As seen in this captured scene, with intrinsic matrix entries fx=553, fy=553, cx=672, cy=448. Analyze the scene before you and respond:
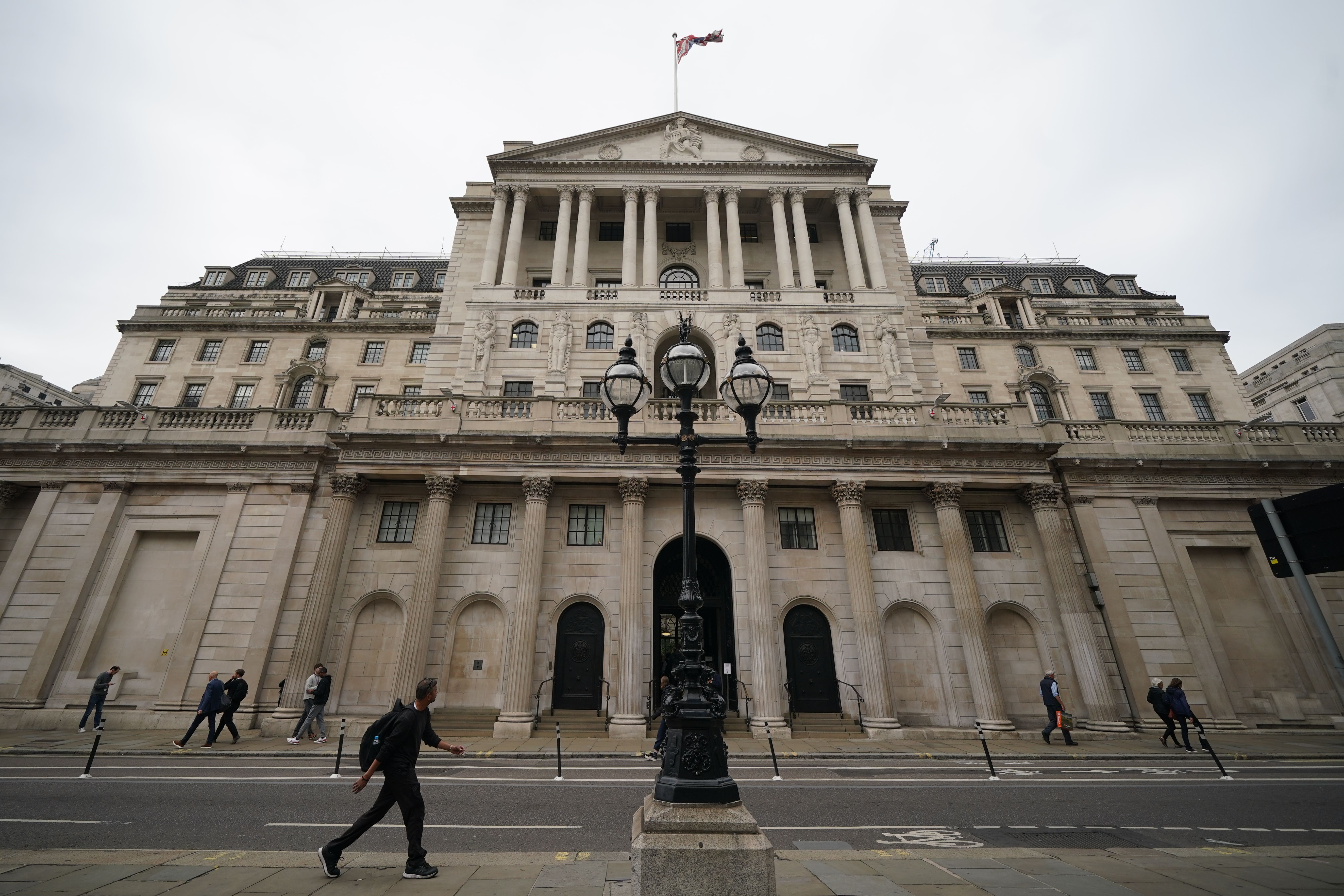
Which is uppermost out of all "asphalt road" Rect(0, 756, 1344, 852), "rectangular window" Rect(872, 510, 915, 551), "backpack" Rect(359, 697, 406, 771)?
"rectangular window" Rect(872, 510, 915, 551)

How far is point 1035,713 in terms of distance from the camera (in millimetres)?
19312

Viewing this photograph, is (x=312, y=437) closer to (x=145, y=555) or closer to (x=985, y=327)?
(x=145, y=555)

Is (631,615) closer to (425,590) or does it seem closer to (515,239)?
(425,590)

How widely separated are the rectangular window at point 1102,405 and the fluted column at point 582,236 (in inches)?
1344

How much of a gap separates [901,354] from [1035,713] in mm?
15457

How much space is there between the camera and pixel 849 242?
95.3 ft

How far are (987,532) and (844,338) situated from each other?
1100 cm

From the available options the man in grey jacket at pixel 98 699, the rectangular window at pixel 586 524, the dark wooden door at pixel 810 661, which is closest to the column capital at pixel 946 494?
the dark wooden door at pixel 810 661

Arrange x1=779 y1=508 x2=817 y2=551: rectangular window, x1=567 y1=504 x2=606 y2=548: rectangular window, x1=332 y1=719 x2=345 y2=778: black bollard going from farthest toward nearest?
x1=779 y1=508 x2=817 y2=551: rectangular window < x1=567 y1=504 x2=606 y2=548: rectangular window < x1=332 y1=719 x2=345 y2=778: black bollard

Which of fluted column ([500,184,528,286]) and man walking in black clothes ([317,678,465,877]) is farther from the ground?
fluted column ([500,184,528,286])

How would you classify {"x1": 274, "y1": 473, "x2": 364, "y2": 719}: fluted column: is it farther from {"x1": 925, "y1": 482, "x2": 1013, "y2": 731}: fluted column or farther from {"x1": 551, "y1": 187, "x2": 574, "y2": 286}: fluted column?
{"x1": 925, "y1": 482, "x2": 1013, "y2": 731}: fluted column

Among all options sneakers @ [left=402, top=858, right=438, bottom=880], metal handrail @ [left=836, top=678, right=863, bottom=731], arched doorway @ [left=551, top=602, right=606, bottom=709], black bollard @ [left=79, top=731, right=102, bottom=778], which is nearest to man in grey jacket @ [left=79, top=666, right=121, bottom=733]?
black bollard @ [left=79, top=731, right=102, bottom=778]

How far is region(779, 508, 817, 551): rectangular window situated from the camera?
21062 mm

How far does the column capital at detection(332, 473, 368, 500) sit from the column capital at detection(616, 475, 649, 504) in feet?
32.1
